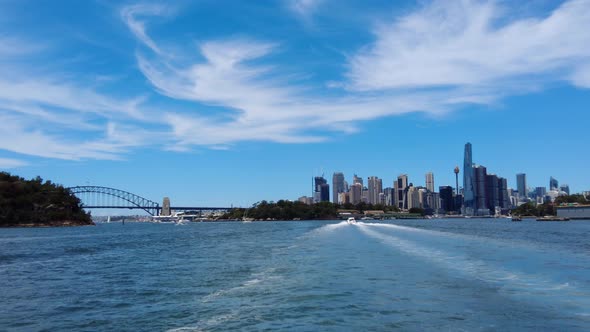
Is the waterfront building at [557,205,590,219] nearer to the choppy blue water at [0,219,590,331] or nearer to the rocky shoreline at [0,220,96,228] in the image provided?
the choppy blue water at [0,219,590,331]

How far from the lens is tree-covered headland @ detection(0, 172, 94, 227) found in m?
151

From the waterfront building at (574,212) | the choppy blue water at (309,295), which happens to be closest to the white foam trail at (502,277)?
the choppy blue water at (309,295)

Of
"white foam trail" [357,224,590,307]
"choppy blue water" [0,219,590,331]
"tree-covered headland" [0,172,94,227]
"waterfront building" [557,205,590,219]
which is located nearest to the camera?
"choppy blue water" [0,219,590,331]

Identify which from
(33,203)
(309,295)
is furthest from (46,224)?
(309,295)

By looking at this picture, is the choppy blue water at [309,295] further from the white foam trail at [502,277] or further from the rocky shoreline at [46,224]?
the rocky shoreline at [46,224]

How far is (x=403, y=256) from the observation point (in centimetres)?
3569

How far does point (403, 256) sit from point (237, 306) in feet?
67.9

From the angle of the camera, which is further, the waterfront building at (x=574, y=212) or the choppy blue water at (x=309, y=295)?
the waterfront building at (x=574, y=212)

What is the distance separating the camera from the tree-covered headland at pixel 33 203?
151 meters

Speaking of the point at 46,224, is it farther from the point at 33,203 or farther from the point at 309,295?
the point at 309,295

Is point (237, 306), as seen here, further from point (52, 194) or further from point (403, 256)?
point (52, 194)

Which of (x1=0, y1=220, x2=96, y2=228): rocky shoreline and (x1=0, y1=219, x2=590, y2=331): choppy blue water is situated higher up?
(x1=0, y1=219, x2=590, y2=331): choppy blue water

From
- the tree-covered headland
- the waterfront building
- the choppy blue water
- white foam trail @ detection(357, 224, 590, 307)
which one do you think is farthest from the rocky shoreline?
the waterfront building

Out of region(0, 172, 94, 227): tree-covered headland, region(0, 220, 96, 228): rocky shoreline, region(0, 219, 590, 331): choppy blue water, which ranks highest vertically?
region(0, 172, 94, 227): tree-covered headland
